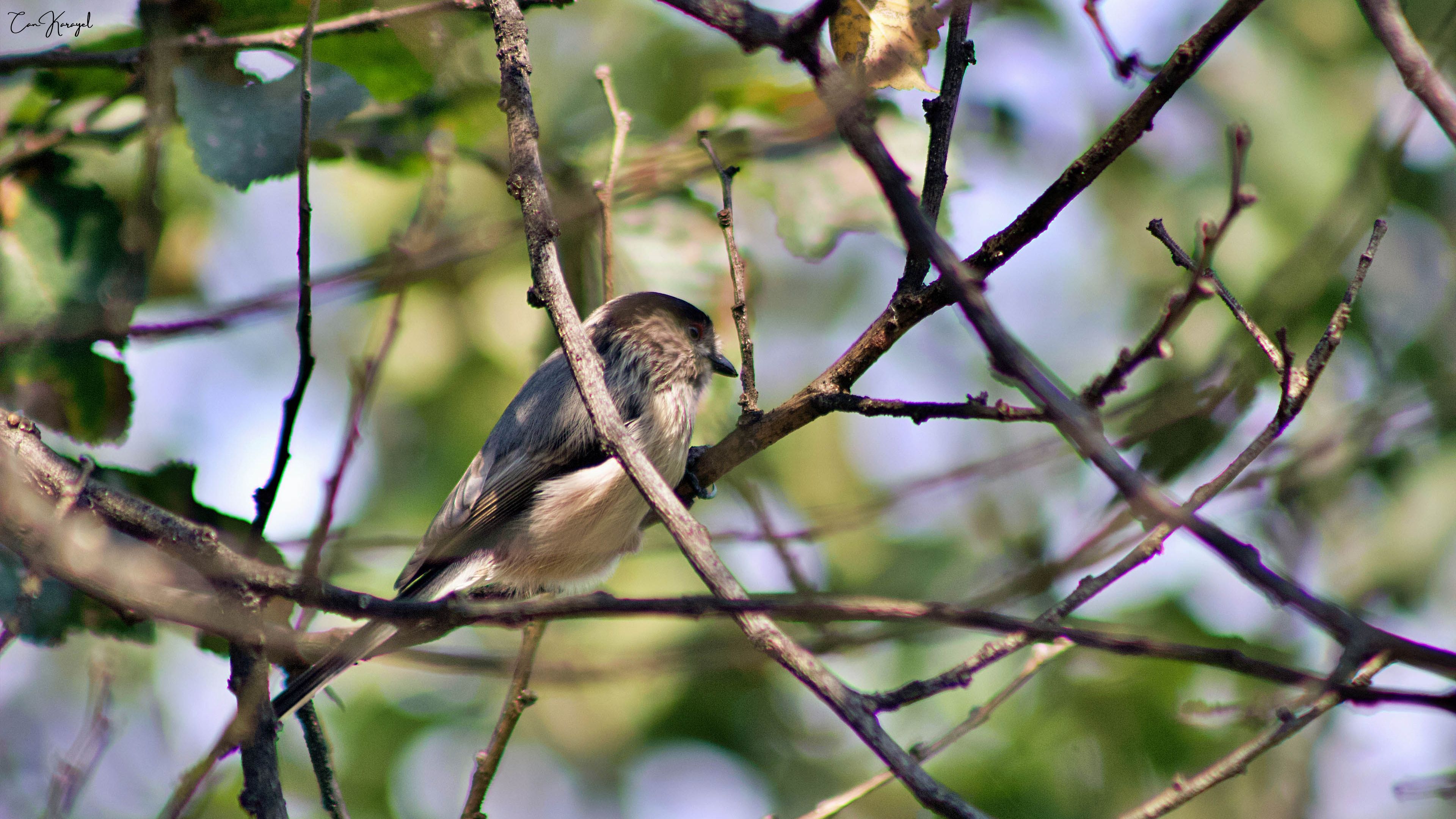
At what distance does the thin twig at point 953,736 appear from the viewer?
2.28m

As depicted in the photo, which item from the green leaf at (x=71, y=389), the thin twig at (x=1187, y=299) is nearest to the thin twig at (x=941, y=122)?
the thin twig at (x=1187, y=299)

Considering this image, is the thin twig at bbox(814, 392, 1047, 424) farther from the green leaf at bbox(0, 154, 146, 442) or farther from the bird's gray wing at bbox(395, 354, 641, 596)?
the green leaf at bbox(0, 154, 146, 442)

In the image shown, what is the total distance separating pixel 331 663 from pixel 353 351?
4196 millimetres

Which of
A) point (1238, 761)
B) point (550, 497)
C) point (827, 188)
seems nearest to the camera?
point (1238, 761)

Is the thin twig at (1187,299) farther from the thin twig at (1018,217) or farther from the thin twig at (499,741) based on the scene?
the thin twig at (499,741)

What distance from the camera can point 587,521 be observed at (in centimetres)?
354

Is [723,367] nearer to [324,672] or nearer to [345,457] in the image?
[324,672]

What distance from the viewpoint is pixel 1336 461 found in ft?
11.6

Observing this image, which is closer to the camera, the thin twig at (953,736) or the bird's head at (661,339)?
the thin twig at (953,736)

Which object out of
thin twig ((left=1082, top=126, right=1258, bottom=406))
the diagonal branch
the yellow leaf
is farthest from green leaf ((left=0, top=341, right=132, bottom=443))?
thin twig ((left=1082, top=126, right=1258, bottom=406))

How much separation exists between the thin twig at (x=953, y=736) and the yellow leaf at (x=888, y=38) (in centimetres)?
130

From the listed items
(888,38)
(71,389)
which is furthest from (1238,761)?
(71,389)

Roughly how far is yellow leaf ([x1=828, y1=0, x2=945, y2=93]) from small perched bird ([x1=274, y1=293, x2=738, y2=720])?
144cm

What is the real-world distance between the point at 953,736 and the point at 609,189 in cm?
186
